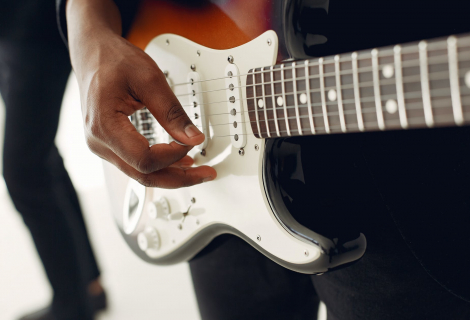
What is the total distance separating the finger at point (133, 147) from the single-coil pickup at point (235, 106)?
0.10 meters

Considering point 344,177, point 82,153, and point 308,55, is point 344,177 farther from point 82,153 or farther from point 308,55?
point 82,153

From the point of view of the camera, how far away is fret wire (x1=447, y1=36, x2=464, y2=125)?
278 mm

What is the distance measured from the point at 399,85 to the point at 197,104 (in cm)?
37

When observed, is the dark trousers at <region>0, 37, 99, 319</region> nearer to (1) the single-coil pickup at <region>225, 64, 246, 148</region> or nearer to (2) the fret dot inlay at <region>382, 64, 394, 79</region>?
(1) the single-coil pickup at <region>225, 64, 246, 148</region>

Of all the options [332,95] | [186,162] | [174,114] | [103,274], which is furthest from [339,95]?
[103,274]

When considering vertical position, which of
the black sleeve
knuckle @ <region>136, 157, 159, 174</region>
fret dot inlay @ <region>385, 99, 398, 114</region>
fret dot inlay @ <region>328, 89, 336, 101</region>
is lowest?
knuckle @ <region>136, 157, 159, 174</region>

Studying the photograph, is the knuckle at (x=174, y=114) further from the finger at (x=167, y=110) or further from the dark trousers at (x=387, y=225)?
the dark trousers at (x=387, y=225)

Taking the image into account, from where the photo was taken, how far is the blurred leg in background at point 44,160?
43.3 inches

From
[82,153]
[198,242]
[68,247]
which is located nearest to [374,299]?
[198,242]

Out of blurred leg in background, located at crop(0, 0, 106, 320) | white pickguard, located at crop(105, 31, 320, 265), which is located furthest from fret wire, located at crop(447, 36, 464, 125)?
blurred leg in background, located at crop(0, 0, 106, 320)

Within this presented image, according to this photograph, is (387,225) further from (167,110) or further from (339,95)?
(167,110)

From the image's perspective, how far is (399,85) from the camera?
32 cm

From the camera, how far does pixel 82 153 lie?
1900 mm

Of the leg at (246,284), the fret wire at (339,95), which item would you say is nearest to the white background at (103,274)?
the leg at (246,284)
